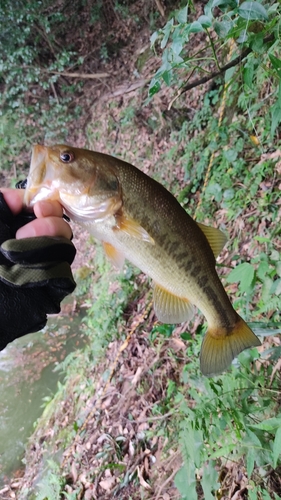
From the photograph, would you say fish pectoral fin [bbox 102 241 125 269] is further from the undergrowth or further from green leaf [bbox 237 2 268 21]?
green leaf [bbox 237 2 268 21]

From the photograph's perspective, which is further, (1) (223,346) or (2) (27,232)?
(1) (223,346)

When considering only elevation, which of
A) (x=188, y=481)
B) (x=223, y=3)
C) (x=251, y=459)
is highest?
(x=223, y=3)

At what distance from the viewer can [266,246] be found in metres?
3.23

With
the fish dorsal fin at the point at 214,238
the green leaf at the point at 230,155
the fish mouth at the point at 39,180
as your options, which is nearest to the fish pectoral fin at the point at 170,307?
the fish dorsal fin at the point at 214,238

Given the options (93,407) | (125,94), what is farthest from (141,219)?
(125,94)

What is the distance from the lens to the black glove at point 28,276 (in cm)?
157

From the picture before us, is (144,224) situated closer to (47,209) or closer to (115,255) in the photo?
(115,255)

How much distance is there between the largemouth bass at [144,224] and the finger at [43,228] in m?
0.12

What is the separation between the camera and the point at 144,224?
179 cm

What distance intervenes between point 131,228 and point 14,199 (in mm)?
532

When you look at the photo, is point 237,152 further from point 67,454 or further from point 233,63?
point 67,454

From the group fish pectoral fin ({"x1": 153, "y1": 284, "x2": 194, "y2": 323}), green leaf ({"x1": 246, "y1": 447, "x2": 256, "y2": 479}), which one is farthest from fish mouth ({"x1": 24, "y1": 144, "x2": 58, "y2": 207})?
green leaf ({"x1": 246, "y1": 447, "x2": 256, "y2": 479})

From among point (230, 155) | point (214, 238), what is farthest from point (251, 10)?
point (230, 155)

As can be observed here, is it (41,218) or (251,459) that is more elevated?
(41,218)
